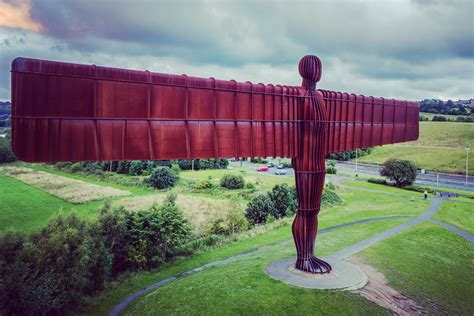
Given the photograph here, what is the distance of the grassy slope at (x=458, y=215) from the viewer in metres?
39.6

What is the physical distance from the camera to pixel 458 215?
43.8 meters

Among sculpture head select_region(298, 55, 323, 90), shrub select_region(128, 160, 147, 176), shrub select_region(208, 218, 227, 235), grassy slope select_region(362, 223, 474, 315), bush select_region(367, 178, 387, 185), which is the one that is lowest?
shrub select_region(208, 218, 227, 235)

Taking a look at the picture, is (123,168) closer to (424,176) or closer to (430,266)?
(430,266)

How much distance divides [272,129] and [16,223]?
30.8 meters

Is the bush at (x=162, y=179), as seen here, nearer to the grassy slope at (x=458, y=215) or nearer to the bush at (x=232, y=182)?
the bush at (x=232, y=182)

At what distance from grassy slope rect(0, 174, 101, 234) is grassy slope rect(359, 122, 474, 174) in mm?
72649

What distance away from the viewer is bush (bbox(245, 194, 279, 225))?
4250 cm

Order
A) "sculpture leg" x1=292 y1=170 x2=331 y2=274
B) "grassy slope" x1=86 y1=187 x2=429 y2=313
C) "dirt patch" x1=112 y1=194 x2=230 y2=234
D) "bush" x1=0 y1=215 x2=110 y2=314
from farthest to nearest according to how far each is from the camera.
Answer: "dirt patch" x1=112 y1=194 x2=230 y2=234 → "grassy slope" x1=86 y1=187 x2=429 y2=313 → "bush" x1=0 y1=215 x2=110 y2=314 → "sculpture leg" x1=292 y1=170 x2=331 y2=274

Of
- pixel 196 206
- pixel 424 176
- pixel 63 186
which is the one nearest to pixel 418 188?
pixel 424 176

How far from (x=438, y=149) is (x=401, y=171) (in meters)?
34.5

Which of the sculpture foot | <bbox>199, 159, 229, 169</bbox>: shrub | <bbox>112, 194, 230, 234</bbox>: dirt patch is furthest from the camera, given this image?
<bbox>199, 159, 229, 169</bbox>: shrub

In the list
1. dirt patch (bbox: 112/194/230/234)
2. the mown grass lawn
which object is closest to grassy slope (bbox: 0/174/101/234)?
dirt patch (bbox: 112/194/230/234)

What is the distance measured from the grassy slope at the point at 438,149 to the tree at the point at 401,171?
66.3 ft

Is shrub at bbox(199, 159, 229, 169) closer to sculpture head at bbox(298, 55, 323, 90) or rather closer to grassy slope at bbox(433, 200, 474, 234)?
grassy slope at bbox(433, 200, 474, 234)
